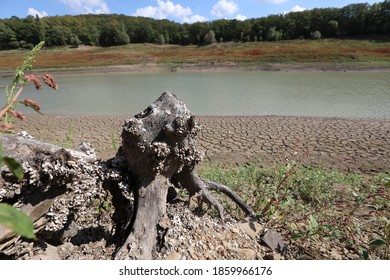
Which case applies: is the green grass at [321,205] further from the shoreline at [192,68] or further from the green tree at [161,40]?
the green tree at [161,40]

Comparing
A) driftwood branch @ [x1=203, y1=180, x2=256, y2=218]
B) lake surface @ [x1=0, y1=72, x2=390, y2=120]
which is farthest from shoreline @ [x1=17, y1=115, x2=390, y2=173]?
driftwood branch @ [x1=203, y1=180, x2=256, y2=218]

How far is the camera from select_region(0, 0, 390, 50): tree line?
45719mm

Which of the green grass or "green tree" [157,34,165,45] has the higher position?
the green grass

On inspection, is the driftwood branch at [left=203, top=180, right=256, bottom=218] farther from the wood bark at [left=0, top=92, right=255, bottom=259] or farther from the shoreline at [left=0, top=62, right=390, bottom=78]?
the shoreline at [left=0, top=62, right=390, bottom=78]

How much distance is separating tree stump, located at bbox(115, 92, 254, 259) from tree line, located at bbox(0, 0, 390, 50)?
169 feet

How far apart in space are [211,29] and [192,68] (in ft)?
111

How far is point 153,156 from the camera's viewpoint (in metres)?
1.76

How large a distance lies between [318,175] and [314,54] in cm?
3021

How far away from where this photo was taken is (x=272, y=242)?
6.95 ft

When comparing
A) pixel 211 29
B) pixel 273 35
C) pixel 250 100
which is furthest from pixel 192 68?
pixel 211 29

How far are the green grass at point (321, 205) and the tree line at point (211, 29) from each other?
49314 mm

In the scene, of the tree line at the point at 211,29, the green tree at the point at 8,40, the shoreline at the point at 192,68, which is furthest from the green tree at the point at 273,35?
the green tree at the point at 8,40

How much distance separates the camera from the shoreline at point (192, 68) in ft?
86.5

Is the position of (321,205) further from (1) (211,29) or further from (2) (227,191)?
(1) (211,29)
